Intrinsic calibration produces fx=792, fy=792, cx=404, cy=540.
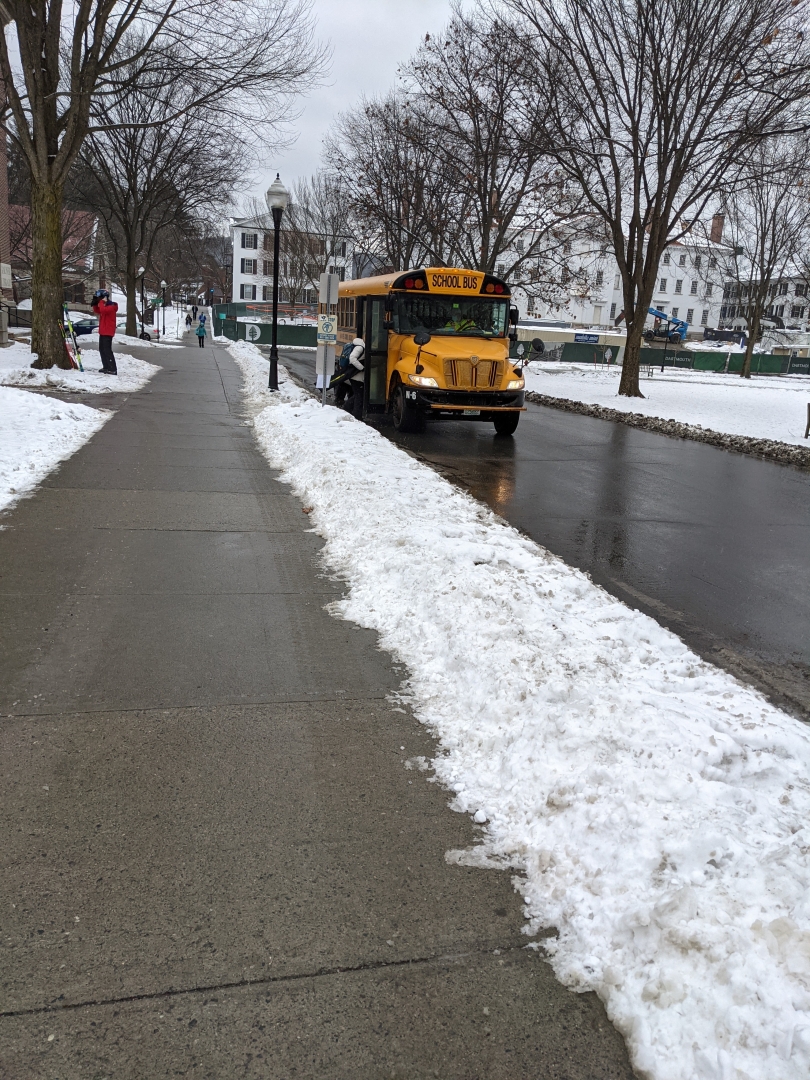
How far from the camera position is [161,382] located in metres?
20.9

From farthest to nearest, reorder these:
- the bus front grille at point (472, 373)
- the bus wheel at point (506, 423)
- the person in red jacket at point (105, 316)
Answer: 1. the person in red jacket at point (105, 316)
2. the bus wheel at point (506, 423)
3. the bus front grille at point (472, 373)

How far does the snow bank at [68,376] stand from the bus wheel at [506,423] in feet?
28.2

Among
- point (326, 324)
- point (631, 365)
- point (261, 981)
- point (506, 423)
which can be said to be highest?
point (326, 324)

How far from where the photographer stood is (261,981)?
2422 millimetres

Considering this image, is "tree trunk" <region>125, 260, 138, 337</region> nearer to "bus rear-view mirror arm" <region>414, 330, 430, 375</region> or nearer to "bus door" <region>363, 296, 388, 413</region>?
"bus door" <region>363, 296, 388, 413</region>

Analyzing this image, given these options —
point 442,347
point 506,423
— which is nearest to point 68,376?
point 442,347

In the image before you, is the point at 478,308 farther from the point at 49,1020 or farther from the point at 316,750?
the point at 49,1020

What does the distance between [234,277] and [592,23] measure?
80867mm

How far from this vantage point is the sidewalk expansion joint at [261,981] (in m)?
2.29

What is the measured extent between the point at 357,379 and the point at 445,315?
263 centimetres

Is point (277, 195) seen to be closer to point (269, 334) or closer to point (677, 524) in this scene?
point (677, 524)

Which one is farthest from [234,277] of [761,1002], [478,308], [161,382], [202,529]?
[761,1002]

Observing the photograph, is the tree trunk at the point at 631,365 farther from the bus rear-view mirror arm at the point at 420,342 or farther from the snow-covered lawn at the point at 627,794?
the snow-covered lawn at the point at 627,794

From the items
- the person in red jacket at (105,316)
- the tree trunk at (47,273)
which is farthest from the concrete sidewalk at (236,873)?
the person in red jacket at (105,316)
